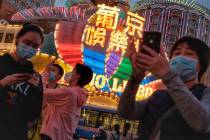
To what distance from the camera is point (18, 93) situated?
3.46 metres

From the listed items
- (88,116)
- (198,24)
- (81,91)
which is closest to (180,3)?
(198,24)

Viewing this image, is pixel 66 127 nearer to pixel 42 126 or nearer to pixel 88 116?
pixel 42 126

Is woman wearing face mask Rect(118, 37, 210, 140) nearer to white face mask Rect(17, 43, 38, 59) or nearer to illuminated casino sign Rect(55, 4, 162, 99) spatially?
white face mask Rect(17, 43, 38, 59)

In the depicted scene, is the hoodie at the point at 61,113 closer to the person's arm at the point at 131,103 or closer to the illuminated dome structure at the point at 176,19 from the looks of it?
the person's arm at the point at 131,103

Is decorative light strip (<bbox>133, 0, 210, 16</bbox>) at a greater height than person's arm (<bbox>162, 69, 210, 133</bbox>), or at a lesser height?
greater

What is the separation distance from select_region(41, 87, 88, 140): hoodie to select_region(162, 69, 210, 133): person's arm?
2600 mm

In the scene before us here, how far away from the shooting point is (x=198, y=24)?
64562 mm

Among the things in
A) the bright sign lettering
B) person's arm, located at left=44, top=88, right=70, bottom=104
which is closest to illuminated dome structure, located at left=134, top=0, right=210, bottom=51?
the bright sign lettering

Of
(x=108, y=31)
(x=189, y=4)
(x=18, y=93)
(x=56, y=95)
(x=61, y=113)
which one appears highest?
(x=189, y=4)

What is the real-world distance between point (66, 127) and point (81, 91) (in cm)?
45

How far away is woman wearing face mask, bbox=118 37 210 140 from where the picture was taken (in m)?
2.42

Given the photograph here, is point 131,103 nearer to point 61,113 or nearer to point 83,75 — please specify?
point 61,113

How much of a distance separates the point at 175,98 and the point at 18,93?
1.46 metres

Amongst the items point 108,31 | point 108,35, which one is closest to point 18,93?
point 108,35
